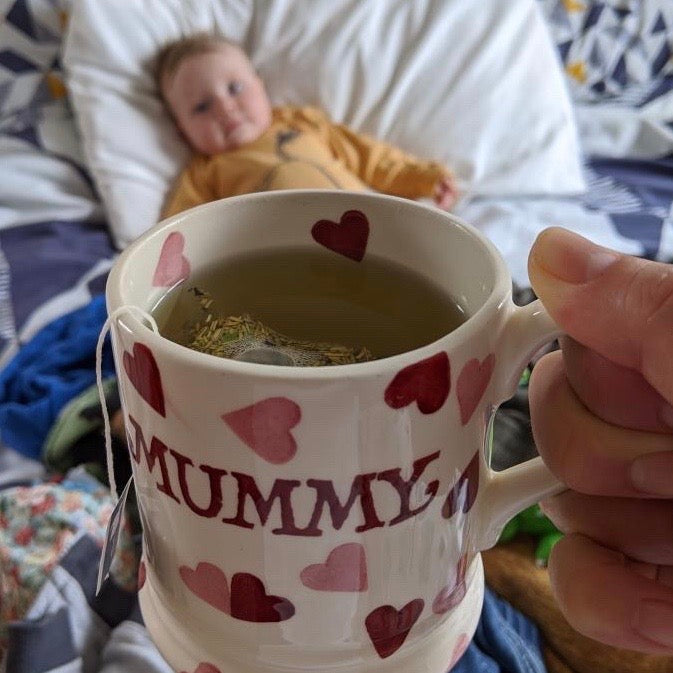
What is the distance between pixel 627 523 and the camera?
43cm

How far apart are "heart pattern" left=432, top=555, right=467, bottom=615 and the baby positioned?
853 millimetres

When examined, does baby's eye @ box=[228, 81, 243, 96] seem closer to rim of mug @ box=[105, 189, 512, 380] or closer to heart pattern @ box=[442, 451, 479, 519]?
rim of mug @ box=[105, 189, 512, 380]

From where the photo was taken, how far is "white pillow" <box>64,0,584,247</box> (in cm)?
121

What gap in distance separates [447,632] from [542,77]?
110 centimetres

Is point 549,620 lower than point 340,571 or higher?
lower

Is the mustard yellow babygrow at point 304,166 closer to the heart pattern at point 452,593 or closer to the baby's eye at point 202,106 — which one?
the baby's eye at point 202,106

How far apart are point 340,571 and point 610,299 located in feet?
0.54

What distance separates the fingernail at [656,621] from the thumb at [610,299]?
0.13m

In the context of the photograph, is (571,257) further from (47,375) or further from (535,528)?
(47,375)

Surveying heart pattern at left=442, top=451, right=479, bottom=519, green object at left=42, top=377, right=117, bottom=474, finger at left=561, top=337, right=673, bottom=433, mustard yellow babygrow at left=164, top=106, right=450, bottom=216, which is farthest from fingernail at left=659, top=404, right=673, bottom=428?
mustard yellow babygrow at left=164, top=106, right=450, bottom=216

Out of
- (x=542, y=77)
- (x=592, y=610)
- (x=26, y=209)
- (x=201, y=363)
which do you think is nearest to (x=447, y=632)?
(x=592, y=610)

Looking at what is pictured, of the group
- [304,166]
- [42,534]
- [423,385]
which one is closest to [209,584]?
[423,385]

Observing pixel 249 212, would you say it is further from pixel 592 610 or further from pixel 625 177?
pixel 625 177

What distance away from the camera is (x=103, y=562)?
39 centimetres
